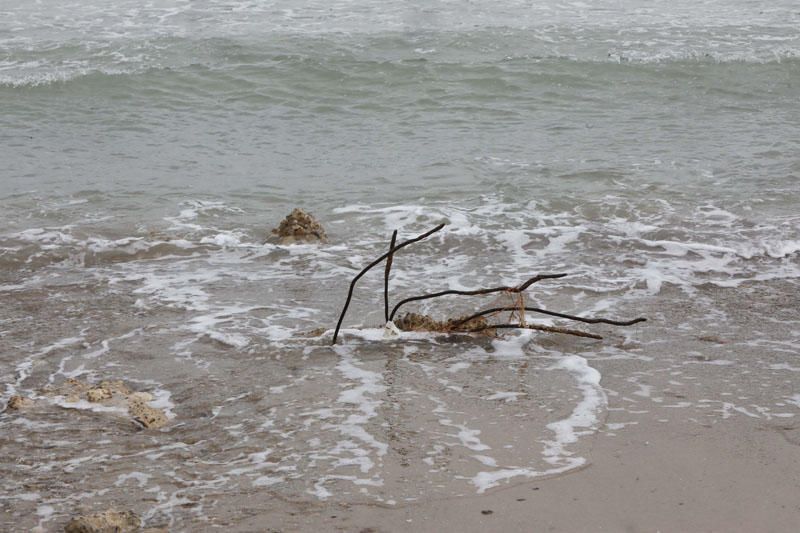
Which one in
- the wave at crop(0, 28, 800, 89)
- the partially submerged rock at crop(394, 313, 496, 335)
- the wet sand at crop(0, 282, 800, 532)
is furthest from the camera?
the wave at crop(0, 28, 800, 89)

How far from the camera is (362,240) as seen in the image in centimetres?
627

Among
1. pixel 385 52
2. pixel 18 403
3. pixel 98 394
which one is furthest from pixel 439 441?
pixel 385 52

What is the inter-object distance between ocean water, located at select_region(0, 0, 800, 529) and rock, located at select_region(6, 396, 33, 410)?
6 cm

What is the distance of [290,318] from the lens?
476cm

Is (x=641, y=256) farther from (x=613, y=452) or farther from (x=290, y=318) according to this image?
(x=613, y=452)

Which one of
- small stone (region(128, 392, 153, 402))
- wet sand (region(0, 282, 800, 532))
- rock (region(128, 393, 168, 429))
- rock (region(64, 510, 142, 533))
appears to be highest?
rock (region(64, 510, 142, 533))

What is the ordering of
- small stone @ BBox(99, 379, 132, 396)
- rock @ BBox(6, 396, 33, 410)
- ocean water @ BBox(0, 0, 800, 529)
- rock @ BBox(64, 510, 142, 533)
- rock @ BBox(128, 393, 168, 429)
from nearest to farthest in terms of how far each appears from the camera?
rock @ BBox(64, 510, 142, 533), ocean water @ BBox(0, 0, 800, 529), rock @ BBox(128, 393, 168, 429), rock @ BBox(6, 396, 33, 410), small stone @ BBox(99, 379, 132, 396)

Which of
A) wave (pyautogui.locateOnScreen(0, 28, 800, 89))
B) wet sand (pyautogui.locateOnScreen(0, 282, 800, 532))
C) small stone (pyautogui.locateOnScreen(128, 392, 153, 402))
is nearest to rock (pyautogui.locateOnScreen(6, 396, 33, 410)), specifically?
wet sand (pyautogui.locateOnScreen(0, 282, 800, 532))

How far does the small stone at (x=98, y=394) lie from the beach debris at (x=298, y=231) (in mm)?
2439

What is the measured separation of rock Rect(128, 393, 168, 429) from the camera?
3.50 m

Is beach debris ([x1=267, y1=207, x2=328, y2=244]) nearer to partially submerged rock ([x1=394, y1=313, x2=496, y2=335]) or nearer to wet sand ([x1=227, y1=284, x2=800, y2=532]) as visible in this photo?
partially submerged rock ([x1=394, y1=313, x2=496, y2=335])

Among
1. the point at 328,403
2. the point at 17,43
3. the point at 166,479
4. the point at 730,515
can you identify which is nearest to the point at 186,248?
the point at 328,403

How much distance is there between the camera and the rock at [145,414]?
11.5 feet

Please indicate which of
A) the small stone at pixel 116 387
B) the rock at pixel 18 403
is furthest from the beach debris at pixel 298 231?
the rock at pixel 18 403
